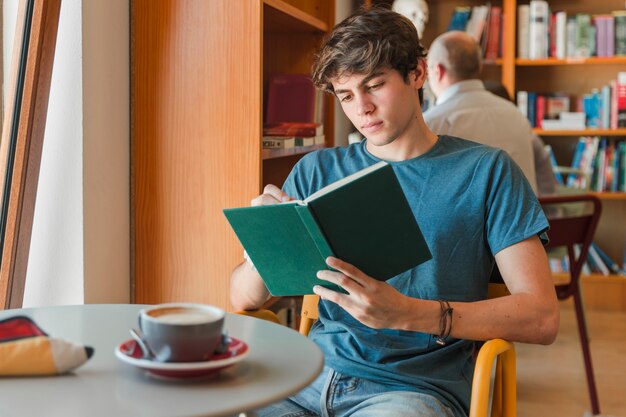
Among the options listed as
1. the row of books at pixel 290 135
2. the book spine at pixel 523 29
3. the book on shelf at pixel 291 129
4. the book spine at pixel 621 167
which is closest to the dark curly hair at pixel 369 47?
the row of books at pixel 290 135

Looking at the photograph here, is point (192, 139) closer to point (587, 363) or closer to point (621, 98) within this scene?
point (587, 363)

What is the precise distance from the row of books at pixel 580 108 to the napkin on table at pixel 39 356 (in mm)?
4117

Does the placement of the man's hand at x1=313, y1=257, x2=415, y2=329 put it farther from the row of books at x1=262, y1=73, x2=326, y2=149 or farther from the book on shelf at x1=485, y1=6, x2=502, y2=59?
the book on shelf at x1=485, y1=6, x2=502, y2=59

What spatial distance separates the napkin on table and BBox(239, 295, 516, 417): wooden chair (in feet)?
2.05

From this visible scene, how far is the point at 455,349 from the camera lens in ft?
5.04

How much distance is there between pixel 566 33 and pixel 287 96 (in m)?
2.53

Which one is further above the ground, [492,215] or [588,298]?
[492,215]

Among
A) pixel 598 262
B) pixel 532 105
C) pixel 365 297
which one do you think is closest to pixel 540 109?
pixel 532 105

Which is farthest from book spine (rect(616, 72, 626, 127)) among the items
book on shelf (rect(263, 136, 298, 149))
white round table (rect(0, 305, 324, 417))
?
white round table (rect(0, 305, 324, 417))

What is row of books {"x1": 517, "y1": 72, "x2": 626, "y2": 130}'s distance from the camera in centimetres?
465

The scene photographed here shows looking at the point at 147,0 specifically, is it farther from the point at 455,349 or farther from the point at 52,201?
the point at 455,349

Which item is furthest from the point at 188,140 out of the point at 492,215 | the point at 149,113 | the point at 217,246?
the point at 492,215

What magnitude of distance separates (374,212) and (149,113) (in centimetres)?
99

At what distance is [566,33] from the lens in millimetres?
4695
